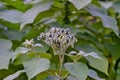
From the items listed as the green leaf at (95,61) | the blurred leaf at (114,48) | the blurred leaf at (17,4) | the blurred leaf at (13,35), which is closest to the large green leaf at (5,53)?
the blurred leaf at (13,35)

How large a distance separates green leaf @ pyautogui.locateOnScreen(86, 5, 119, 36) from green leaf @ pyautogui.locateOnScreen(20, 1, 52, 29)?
20 cm

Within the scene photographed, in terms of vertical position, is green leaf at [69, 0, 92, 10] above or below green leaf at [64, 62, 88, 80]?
above

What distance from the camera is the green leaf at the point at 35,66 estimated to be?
1072 millimetres

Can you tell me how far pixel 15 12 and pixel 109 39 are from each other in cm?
52

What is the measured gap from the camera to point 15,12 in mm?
1527

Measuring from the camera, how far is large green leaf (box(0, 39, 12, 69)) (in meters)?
1.27

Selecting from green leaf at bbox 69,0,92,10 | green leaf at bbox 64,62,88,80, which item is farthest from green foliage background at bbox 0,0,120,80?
green leaf at bbox 64,62,88,80

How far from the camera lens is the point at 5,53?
134cm

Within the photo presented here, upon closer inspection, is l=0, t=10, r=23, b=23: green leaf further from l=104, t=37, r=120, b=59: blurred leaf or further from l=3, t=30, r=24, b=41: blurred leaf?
l=104, t=37, r=120, b=59: blurred leaf

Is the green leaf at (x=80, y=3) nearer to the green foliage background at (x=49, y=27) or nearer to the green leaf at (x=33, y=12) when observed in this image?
the green foliage background at (x=49, y=27)

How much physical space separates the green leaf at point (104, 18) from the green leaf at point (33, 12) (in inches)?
7.9

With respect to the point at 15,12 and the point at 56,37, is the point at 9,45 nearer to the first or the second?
the point at 15,12

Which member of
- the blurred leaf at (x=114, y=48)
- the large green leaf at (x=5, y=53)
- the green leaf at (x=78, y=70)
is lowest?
the blurred leaf at (x=114, y=48)

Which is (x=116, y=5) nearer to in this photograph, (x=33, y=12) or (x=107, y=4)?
(x=107, y=4)
